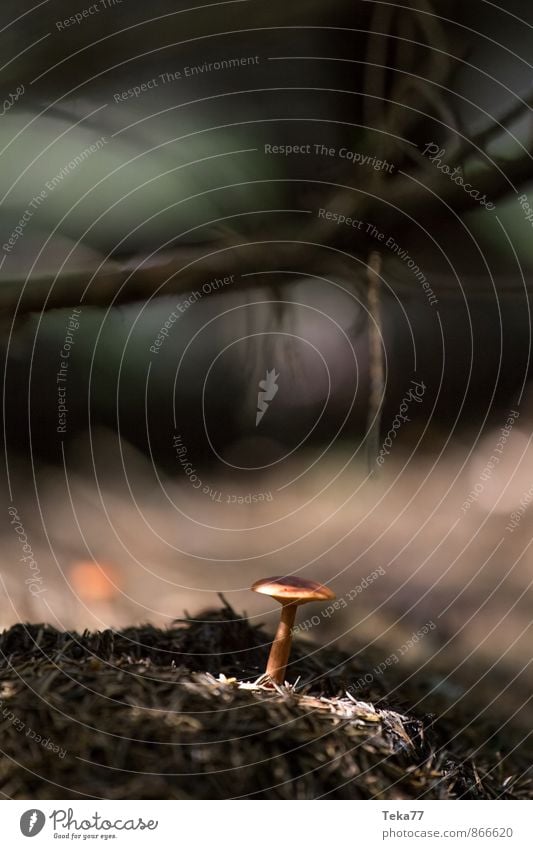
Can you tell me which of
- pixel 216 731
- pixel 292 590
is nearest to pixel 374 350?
pixel 292 590

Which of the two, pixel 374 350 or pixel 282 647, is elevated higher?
pixel 374 350

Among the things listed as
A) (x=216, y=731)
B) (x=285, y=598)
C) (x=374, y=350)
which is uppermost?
(x=374, y=350)

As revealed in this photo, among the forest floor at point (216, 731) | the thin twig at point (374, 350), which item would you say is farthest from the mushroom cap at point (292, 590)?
the thin twig at point (374, 350)

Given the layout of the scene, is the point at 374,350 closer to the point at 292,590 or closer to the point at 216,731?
the point at 292,590

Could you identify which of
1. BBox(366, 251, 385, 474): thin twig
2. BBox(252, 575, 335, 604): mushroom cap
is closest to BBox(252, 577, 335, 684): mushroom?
BBox(252, 575, 335, 604): mushroom cap

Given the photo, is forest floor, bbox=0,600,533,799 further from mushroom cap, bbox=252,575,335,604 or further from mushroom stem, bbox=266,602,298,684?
mushroom cap, bbox=252,575,335,604

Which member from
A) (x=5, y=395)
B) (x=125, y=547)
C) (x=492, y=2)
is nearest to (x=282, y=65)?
(x=492, y=2)

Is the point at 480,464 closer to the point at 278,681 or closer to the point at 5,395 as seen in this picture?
the point at 278,681
